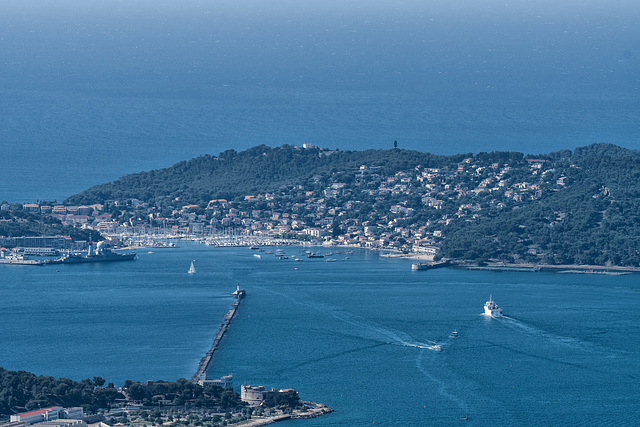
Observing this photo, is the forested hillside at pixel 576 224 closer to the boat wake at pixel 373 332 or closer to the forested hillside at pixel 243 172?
the forested hillside at pixel 243 172

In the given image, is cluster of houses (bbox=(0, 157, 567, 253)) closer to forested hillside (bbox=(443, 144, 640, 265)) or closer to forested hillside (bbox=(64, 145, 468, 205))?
forested hillside (bbox=(64, 145, 468, 205))

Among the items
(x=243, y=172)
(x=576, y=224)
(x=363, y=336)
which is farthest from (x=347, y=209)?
(x=363, y=336)

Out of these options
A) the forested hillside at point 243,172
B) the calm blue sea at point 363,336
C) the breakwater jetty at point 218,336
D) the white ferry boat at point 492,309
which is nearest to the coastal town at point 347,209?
the forested hillside at point 243,172

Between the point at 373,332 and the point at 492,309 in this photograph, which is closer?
the point at 373,332

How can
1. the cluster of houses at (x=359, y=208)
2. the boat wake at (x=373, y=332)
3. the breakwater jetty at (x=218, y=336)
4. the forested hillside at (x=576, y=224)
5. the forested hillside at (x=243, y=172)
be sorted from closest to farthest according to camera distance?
the breakwater jetty at (x=218, y=336)
the boat wake at (x=373, y=332)
the forested hillside at (x=576, y=224)
the cluster of houses at (x=359, y=208)
the forested hillside at (x=243, y=172)

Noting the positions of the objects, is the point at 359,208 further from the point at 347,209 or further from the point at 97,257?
the point at 97,257

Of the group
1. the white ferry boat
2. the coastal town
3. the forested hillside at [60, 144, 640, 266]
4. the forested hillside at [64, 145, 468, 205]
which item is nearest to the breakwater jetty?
the white ferry boat

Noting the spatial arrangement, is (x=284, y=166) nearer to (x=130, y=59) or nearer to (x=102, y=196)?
(x=102, y=196)

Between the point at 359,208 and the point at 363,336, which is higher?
the point at 359,208
